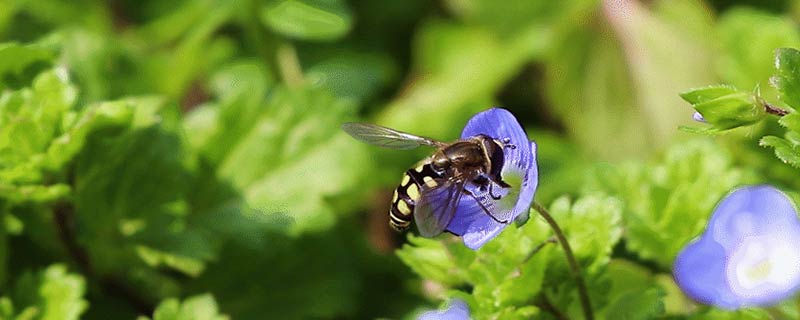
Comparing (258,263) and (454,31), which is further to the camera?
(454,31)

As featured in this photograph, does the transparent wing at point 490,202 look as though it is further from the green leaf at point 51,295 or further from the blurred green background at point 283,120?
the green leaf at point 51,295

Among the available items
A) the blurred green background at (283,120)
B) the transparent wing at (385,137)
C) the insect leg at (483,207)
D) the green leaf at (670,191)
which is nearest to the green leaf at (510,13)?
the blurred green background at (283,120)

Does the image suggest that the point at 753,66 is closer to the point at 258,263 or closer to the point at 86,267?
the point at 258,263

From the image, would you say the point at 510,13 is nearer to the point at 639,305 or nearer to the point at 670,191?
the point at 670,191

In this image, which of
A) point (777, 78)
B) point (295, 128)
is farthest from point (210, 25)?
point (777, 78)

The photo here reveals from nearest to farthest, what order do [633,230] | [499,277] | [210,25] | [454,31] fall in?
[499,277]
[633,230]
[210,25]
[454,31]

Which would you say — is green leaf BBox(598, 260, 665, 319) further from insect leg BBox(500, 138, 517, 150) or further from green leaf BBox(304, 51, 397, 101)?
green leaf BBox(304, 51, 397, 101)

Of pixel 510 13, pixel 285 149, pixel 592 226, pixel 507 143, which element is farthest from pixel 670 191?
pixel 510 13
